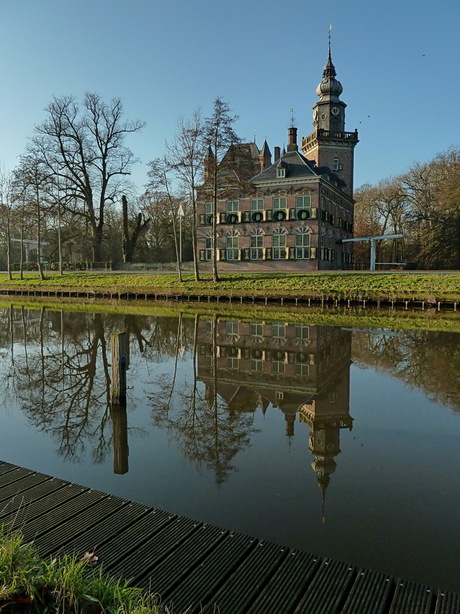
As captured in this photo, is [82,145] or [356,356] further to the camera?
[82,145]

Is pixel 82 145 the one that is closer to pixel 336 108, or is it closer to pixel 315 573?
pixel 336 108

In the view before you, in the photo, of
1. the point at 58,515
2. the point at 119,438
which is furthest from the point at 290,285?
the point at 58,515

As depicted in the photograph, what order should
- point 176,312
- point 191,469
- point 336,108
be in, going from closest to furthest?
1. point 191,469
2. point 176,312
3. point 336,108

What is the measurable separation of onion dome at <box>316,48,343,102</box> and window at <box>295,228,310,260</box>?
15181mm

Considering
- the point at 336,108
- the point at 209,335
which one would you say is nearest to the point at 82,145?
the point at 336,108

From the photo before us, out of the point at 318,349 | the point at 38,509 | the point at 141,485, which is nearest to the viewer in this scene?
the point at 38,509

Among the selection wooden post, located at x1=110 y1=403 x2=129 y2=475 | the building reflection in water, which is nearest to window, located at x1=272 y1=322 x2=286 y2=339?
the building reflection in water

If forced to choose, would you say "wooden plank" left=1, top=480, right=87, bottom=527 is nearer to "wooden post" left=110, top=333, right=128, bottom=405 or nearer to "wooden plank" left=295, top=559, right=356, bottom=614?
"wooden plank" left=295, top=559, right=356, bottom=614

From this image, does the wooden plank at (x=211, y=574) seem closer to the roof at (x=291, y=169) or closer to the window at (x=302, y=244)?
the window at (x=302, y=244)

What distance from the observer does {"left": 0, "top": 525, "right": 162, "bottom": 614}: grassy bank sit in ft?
6.86

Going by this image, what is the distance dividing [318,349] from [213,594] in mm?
9203

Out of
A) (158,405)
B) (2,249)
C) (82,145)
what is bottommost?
(158,405)

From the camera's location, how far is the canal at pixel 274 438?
367cm

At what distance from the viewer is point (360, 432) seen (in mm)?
5816
